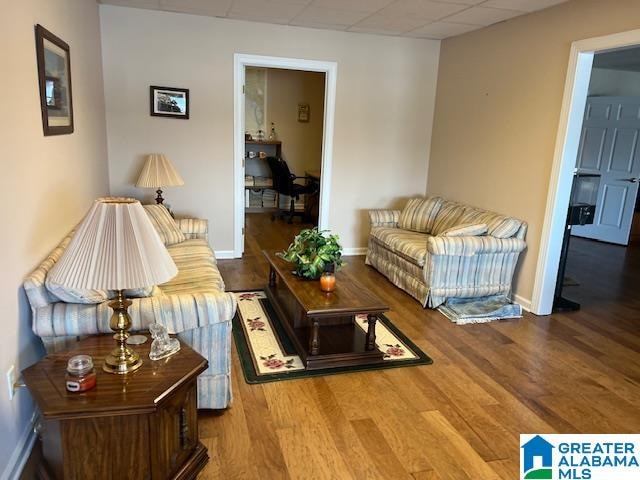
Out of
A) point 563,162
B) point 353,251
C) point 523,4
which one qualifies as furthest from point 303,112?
point 563,162

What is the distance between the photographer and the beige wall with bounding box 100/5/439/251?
14.5ft

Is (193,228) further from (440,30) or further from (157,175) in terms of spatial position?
(440,30)

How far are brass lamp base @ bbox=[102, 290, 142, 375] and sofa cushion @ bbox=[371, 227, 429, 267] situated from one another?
8.84ft

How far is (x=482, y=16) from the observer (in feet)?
13.3

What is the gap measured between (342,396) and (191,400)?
0.96 meters

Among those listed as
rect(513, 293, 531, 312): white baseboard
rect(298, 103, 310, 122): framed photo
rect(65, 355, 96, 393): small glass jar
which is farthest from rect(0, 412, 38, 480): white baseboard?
rect(298, 103, 310, 122): framed photo

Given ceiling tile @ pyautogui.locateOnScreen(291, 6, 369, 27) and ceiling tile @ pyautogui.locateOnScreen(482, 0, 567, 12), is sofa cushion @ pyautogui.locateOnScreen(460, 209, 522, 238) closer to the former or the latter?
ceiling tile @ pyautogui.locateOnScreen(482, 0, 567, 12)

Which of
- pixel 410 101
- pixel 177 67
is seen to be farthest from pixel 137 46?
pixel 410 101

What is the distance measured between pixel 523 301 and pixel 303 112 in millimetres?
5159

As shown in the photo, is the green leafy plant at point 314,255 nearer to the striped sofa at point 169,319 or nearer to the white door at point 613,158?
the striped sofa at point 169,319

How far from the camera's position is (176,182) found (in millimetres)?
4152

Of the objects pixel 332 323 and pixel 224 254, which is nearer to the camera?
pixel 332 323

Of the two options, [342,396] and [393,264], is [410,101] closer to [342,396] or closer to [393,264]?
[393,264]

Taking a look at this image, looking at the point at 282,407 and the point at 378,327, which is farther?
the point at 378,327
